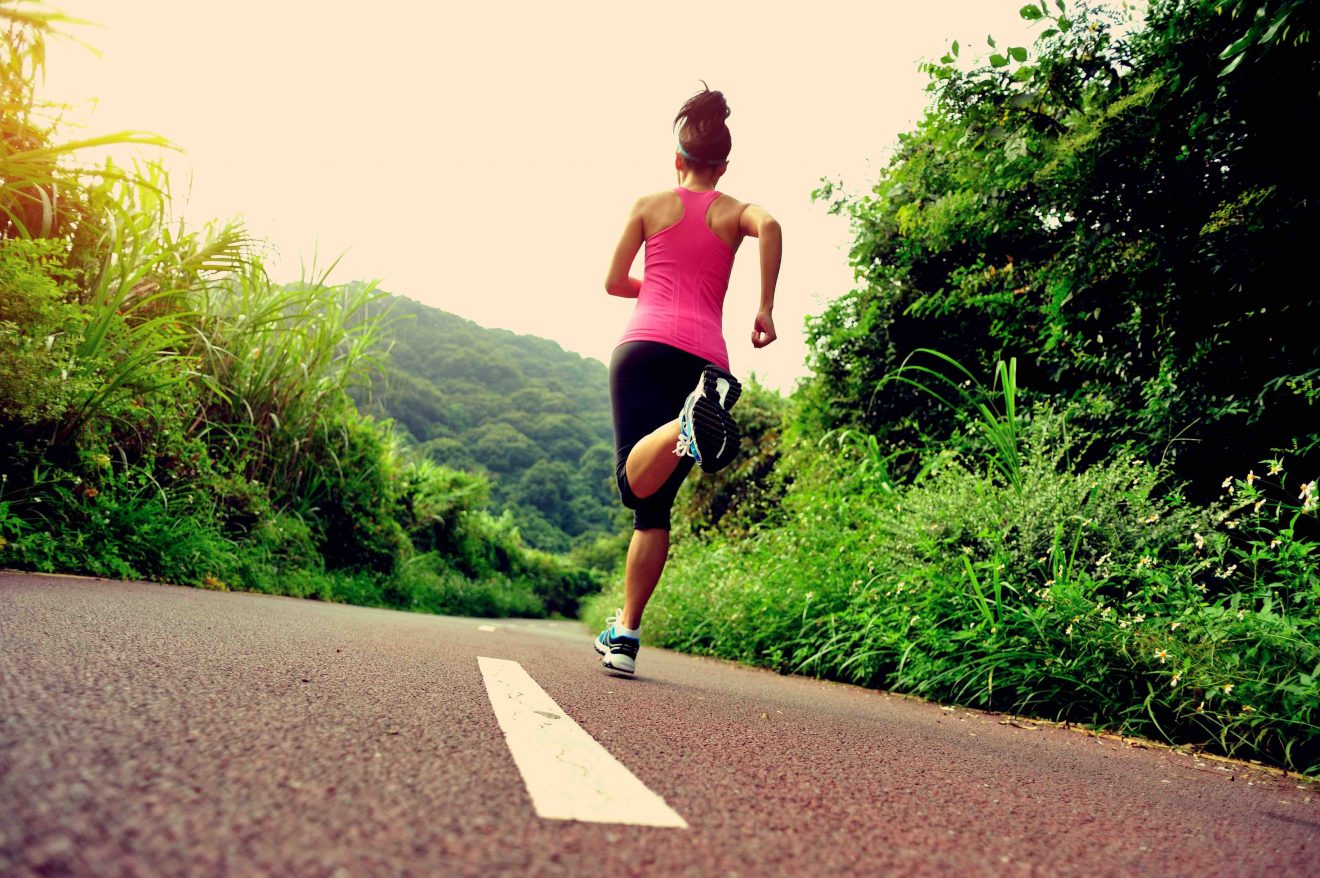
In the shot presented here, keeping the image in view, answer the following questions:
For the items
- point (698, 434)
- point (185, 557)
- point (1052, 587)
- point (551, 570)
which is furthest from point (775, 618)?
point (551, 570)

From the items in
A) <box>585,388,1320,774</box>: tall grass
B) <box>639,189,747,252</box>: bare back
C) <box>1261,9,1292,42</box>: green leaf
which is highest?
<box>1261,9,1292,42</box>: green leaf

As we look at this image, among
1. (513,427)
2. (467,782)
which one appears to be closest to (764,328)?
(467,782)

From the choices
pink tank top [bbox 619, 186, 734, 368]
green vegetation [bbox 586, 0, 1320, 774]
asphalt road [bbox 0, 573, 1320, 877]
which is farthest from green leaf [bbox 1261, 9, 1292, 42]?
asphalt road [bbox 0, 573, 1320, 877]

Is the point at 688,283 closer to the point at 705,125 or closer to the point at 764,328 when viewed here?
the point at 764,328

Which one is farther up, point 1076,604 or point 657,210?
point 657,210

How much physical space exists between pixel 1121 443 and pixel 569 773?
511 centimetres

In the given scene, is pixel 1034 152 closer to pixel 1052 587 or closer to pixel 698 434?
pixel 1052 587

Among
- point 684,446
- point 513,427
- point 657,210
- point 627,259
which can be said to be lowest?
point 684,446

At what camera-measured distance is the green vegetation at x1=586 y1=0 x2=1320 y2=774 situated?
3113 millimetres

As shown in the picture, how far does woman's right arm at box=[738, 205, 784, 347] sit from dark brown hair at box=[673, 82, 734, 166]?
13.7 inches

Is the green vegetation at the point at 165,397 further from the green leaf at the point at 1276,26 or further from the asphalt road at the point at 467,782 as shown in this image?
the green leaf at the point at 1276,26

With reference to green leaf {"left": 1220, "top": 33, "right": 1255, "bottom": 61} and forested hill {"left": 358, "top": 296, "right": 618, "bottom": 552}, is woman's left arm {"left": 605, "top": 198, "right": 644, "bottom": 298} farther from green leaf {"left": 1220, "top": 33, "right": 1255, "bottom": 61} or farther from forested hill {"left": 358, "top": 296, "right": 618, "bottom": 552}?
forested hill {"left": 358, "top": 296, "right": 618, "bottom": 552}

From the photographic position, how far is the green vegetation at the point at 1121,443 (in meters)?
3.11

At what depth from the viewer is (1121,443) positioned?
5.24 meters
